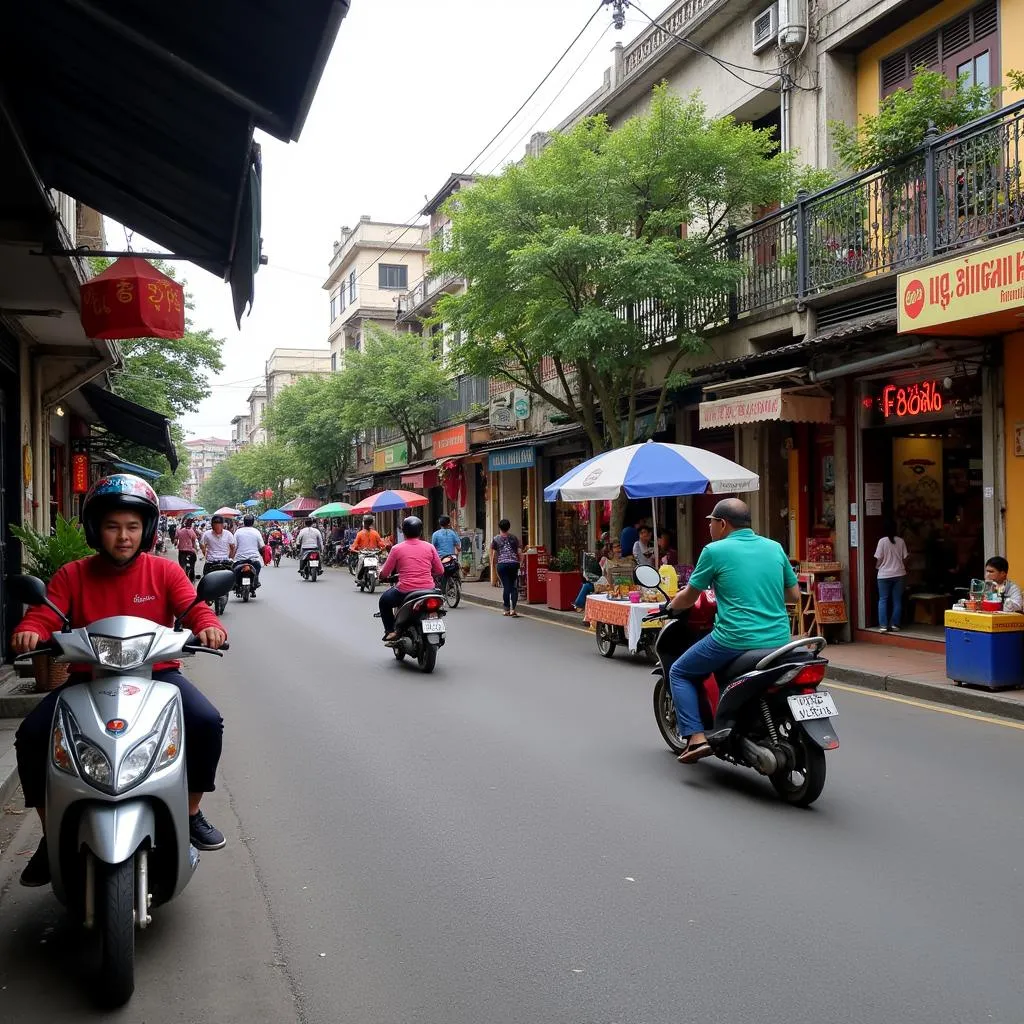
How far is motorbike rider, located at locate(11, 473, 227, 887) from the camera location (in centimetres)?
379

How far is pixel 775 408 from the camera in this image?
41.7 ft

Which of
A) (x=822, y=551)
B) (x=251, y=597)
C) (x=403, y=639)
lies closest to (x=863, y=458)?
(x=822, y=551)

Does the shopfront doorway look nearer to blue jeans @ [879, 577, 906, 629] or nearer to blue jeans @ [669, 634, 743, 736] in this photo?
blue jeans @ [879, 577, 906, 629]

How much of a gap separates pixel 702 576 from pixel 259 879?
3056 millimetres

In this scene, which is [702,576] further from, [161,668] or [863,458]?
[863,458]

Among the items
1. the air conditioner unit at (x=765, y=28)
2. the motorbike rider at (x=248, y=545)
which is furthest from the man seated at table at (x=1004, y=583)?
the motorbike rider at (x=248, y=545)

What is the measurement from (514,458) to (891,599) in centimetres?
1241

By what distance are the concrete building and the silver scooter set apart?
45.3 meters

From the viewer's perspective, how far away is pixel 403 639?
11.2 metres

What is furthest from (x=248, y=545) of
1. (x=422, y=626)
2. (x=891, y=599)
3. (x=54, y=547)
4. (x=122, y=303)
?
(x=891, y=599)

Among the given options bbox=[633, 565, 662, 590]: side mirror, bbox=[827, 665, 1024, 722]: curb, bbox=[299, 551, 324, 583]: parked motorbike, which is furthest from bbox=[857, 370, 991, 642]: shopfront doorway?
bbox=[299, 551, 324, 583]: parked motorbike

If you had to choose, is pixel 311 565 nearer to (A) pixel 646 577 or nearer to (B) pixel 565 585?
(B) pixel 565 585

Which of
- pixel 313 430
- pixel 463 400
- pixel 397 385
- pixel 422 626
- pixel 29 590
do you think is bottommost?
pixel 422 626

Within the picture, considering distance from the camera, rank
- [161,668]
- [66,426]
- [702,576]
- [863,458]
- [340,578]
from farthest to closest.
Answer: [340,578] < [66,426] < [863,458] < [702,576] < [161,668]
